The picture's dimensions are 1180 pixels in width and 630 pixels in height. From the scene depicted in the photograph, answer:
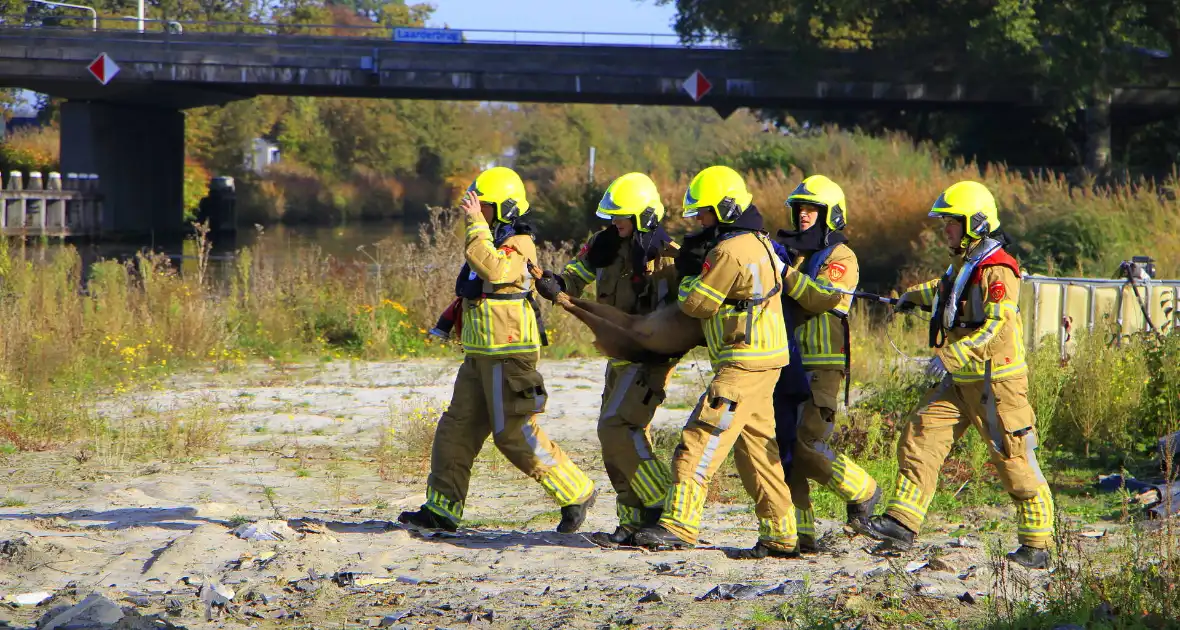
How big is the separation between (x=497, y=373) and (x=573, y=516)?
0.90m

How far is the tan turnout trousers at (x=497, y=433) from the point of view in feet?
23.5

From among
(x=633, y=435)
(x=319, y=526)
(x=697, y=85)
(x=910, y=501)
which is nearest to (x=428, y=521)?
(x=319, y=526)

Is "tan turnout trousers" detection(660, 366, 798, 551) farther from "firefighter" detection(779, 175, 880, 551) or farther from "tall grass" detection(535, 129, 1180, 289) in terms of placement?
"tall grass" detection(535, 129, 1180, 289)

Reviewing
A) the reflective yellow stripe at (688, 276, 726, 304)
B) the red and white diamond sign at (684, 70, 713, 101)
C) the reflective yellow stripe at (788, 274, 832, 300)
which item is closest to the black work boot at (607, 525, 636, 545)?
the reflective yellow stripe at (688, 276, 726, 304)

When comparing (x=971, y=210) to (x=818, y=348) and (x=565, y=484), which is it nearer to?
(x=818, y=348)

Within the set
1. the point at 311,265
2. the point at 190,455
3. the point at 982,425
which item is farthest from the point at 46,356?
the point at 982,425

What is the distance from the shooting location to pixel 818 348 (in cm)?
701

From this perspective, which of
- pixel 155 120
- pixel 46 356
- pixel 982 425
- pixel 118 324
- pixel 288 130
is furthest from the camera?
pixel 288 130

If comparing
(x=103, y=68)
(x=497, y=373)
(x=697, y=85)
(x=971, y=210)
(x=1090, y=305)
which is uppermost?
(x=103, y=68)

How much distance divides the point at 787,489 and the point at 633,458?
0.81m

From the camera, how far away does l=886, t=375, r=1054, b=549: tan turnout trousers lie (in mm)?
6695

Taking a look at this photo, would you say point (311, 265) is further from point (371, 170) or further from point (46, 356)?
point (371, 170)

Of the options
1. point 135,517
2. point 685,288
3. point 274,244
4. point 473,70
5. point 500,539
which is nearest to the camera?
point 685,288

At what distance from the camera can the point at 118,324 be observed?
527 inches
